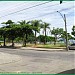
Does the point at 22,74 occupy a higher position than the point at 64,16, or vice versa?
Answer: the point at 64,16

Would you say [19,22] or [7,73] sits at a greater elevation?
[19,22]

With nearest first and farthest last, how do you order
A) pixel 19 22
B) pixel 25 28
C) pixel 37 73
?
pixel 37 73, pixel 25 28, pixel 19 22

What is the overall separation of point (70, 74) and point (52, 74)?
92 centimetres

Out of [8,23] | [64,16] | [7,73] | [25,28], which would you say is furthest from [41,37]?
[7,73]

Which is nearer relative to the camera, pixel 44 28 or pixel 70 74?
pixel 70 74

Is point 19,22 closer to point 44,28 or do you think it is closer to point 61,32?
point 44,28

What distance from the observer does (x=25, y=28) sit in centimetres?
5212

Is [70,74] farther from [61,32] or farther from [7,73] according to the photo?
[61,32]

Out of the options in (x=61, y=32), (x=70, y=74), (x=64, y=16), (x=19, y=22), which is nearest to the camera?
(x=70, y=74)

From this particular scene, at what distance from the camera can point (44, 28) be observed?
79875 mm

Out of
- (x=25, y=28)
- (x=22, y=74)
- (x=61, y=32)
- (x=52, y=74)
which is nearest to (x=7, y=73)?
(x=22, y=74)

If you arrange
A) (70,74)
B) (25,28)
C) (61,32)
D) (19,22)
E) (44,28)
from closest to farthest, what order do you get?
(70,74) < (25,28) < (19,22) < (44,28) < (61,32)

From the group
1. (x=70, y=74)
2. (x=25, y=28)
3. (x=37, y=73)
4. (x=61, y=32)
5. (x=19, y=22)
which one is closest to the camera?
(x=70, y=74)

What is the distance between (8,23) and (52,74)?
48.1 m
